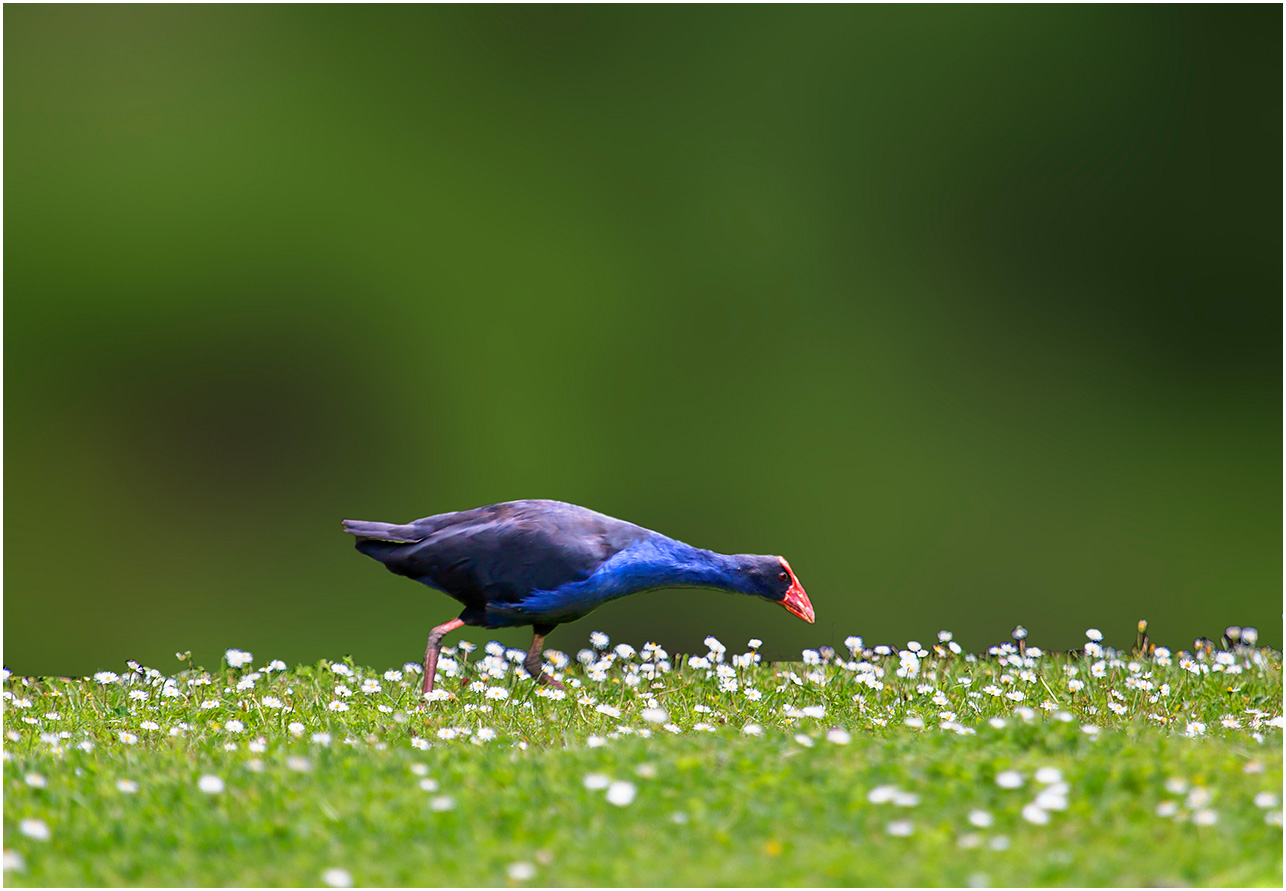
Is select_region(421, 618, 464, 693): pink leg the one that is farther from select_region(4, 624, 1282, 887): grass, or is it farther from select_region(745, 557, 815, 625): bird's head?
select_region(745, 557, 815, 625): bird's head

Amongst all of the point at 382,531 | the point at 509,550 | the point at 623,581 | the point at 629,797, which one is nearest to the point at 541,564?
the point at 509,550

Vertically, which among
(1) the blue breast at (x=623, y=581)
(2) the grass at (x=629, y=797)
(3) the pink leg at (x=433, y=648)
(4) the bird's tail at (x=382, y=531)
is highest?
(4) the bird's tail at (x=382, y=531)

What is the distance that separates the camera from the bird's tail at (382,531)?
7.42m

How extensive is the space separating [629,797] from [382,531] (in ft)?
11.1

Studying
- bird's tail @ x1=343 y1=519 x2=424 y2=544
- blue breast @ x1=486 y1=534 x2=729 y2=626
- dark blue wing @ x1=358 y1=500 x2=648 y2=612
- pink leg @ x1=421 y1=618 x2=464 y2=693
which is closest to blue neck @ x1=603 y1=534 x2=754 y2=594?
blue breast @ x1=486 y1=534 x2=729 y2=626

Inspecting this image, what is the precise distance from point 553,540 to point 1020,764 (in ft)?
10.4

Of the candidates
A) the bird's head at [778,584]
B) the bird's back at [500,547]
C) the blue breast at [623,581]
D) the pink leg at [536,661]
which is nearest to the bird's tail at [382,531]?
the bird's back at [500,547]

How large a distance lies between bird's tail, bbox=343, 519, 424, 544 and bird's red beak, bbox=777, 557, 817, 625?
7.54 ft

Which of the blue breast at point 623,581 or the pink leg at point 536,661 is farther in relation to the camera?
the pink leg at point 536,661

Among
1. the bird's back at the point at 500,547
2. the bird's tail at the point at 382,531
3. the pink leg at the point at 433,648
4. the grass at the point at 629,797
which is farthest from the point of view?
the bird's tail at the point at 382,531

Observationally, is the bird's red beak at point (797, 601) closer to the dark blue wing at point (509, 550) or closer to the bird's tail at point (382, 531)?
the dark blue wing at point (509, 550)

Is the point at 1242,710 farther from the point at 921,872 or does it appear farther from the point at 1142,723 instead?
the point at 921,872

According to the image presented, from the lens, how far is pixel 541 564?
712cm

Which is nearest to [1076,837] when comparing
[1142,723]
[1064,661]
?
[1142,723]
